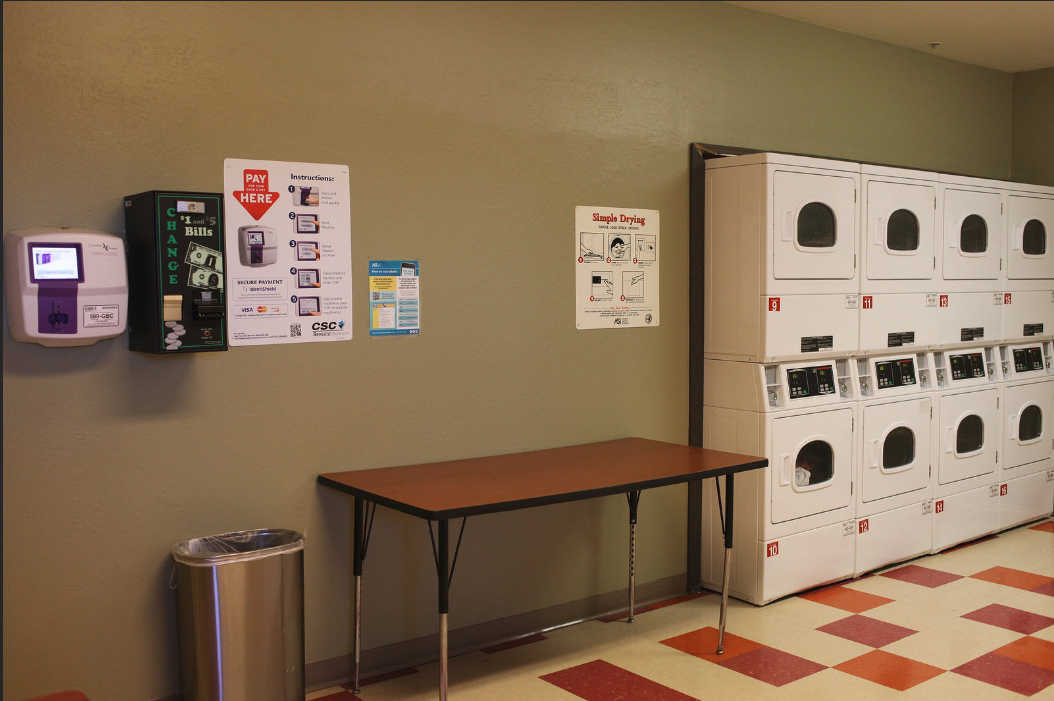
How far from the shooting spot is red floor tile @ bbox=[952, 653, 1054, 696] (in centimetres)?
323

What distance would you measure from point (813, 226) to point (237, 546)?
2.88 m

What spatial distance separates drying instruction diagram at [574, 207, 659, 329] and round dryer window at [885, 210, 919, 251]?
1301mm

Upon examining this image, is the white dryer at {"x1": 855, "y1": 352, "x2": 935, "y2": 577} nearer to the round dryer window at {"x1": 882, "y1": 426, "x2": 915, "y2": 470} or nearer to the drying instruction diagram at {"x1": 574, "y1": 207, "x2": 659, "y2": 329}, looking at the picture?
the round dryer window at {"x1": 882, "y1": 426, "x2": 915, "y2": 470}

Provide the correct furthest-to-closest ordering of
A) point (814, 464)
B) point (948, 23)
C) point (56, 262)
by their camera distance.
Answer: point (948, 23) < point (814, 464) < point (56, 262)

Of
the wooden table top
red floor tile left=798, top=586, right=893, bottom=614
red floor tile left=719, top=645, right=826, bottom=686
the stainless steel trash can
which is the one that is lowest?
red floor tile left=719, top=645, right=826, bottom=686

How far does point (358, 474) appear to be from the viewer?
3246mm

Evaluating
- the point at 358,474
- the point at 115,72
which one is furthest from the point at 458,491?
the point at 115,72

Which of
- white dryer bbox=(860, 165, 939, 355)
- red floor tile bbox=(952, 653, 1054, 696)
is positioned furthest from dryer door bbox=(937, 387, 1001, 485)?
red floor tile bbox=(952, 653, 1054, 696)

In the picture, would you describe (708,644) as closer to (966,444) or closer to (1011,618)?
(1011,618)

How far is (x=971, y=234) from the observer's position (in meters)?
5.07

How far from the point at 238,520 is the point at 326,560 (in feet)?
1.23

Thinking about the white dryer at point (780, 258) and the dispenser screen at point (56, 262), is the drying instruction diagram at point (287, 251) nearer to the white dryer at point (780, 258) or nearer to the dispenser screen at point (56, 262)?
the dispenser screen at point (56, 262)

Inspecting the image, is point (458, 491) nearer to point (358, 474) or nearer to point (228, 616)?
point (358, 474)

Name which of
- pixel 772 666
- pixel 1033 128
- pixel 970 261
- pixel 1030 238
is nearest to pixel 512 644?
pixel 772 666
